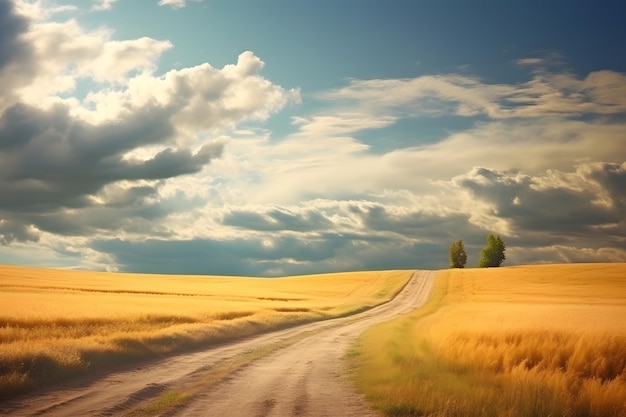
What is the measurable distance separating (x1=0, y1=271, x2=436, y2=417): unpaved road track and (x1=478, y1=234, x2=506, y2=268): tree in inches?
5485

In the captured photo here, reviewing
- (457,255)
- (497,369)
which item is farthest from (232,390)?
(457,255)

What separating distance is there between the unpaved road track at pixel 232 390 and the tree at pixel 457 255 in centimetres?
13860

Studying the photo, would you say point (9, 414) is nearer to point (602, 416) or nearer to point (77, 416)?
point (77, 416)

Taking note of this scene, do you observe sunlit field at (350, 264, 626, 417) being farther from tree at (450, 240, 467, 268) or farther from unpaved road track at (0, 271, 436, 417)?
tree at (450, 240, 467, 268)

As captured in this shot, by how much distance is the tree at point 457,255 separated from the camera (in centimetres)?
16061

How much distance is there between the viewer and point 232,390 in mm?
17359

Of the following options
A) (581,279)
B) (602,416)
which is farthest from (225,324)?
(581,279)

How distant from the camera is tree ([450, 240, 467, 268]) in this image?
16061 centimetres

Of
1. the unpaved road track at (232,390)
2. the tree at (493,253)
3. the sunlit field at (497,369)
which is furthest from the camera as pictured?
the tree at (493,253)

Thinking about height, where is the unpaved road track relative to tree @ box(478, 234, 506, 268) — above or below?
below

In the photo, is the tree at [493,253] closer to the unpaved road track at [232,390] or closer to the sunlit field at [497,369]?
the sunlit field at [497,369]

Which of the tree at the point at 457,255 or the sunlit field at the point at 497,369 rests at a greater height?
the tree at the point at 457,255

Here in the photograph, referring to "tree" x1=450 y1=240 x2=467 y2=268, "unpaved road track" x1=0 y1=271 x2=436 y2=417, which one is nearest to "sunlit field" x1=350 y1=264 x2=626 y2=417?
"unpaved road track" x1=0 y1=271 x2=436 y2=417

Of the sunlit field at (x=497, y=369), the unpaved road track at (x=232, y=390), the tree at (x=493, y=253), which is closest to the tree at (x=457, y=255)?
the tree at (x=493, y=253)
